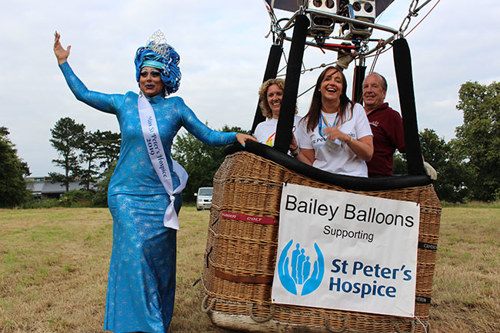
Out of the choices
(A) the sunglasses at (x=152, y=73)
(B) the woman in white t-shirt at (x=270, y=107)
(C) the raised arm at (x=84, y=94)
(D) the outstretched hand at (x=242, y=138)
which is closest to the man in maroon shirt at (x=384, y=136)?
(B) the woman in white t-shirt at (x=270, y=107)

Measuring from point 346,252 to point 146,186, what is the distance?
141cm

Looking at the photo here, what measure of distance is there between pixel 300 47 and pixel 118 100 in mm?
1358

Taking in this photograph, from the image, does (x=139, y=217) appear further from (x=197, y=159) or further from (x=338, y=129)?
(x=197, y=159)

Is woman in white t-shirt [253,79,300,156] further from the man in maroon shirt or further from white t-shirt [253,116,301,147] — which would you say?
the man in maroon shirt

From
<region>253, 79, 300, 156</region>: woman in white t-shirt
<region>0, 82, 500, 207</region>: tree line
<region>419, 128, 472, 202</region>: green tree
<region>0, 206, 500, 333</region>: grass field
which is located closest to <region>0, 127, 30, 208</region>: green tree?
<region>0, 82, 500, 207</region>: tree line

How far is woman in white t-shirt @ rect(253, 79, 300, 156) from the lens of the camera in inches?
137

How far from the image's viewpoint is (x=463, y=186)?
42188 millimetres

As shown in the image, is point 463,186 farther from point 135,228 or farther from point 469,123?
point 135,228

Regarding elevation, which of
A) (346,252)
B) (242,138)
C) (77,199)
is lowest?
(77,199)

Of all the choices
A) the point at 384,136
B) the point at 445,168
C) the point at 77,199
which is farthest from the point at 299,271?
the point at 77,199

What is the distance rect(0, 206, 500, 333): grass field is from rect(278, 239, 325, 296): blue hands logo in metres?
1.04

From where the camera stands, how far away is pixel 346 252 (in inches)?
98.9

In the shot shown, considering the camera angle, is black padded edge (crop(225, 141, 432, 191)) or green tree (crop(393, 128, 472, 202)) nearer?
black padded edge (crop(225, 141, 432, 191))

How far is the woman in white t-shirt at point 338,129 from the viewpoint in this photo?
2.80 meters
